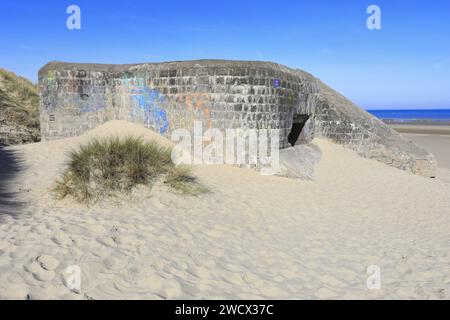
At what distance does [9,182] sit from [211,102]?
13.9 ft

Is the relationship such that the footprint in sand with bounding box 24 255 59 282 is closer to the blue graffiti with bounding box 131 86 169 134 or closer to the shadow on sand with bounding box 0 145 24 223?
the shadow on sand with bounding box 0 145 24 223

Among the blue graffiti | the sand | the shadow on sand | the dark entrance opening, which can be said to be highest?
the blue graffiti

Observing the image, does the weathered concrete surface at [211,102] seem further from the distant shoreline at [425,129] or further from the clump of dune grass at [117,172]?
the distant shoreline at [425,129]

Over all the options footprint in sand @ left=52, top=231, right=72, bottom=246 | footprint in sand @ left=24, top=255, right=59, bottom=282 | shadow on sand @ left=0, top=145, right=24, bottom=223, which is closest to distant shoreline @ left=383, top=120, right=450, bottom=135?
shadow on sand @ left=0, top=145, right=24, bottom=223

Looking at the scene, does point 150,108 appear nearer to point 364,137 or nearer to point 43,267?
point 43,267

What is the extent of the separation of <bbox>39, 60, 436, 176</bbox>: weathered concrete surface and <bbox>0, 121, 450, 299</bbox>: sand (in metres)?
1.47

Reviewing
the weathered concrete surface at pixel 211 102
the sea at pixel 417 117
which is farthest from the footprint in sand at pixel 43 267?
the sea at pixel 417 117

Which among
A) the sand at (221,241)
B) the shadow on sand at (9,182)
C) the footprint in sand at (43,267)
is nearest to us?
the footprint in sand at (43,267)

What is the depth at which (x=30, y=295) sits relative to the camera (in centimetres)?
285

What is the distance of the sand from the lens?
11.2 ft

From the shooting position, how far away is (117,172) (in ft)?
19.1

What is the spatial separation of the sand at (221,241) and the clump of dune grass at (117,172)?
21 cm

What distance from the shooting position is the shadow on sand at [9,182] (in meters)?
4.72
